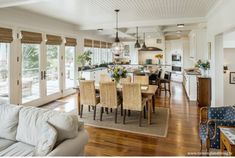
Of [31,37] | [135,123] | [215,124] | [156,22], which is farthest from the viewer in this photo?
[156,22]

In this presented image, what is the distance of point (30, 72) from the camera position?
5508 mm

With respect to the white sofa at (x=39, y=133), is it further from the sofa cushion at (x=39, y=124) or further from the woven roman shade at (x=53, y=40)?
the woven roman shade at (x=53, y=40)

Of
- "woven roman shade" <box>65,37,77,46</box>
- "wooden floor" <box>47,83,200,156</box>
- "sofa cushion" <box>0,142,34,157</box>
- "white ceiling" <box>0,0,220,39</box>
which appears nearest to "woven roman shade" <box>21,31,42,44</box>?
"white ceiling" <box>0,0,220,39</box>

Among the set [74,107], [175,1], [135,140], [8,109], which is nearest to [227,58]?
[175,1]

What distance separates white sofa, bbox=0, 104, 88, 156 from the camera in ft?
6.47

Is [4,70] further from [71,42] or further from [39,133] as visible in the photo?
[39,133]

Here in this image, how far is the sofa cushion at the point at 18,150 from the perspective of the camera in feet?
6.64

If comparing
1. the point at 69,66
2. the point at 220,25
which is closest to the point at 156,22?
the point at 220,25

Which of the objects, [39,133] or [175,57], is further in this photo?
[175,57]

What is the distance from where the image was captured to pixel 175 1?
4.20 metres

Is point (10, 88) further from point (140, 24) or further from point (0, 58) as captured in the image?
point (140, 24)

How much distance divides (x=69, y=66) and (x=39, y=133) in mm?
5679

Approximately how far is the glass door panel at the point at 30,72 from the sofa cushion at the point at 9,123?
9.96 feet

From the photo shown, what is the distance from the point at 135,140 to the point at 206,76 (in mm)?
3913
